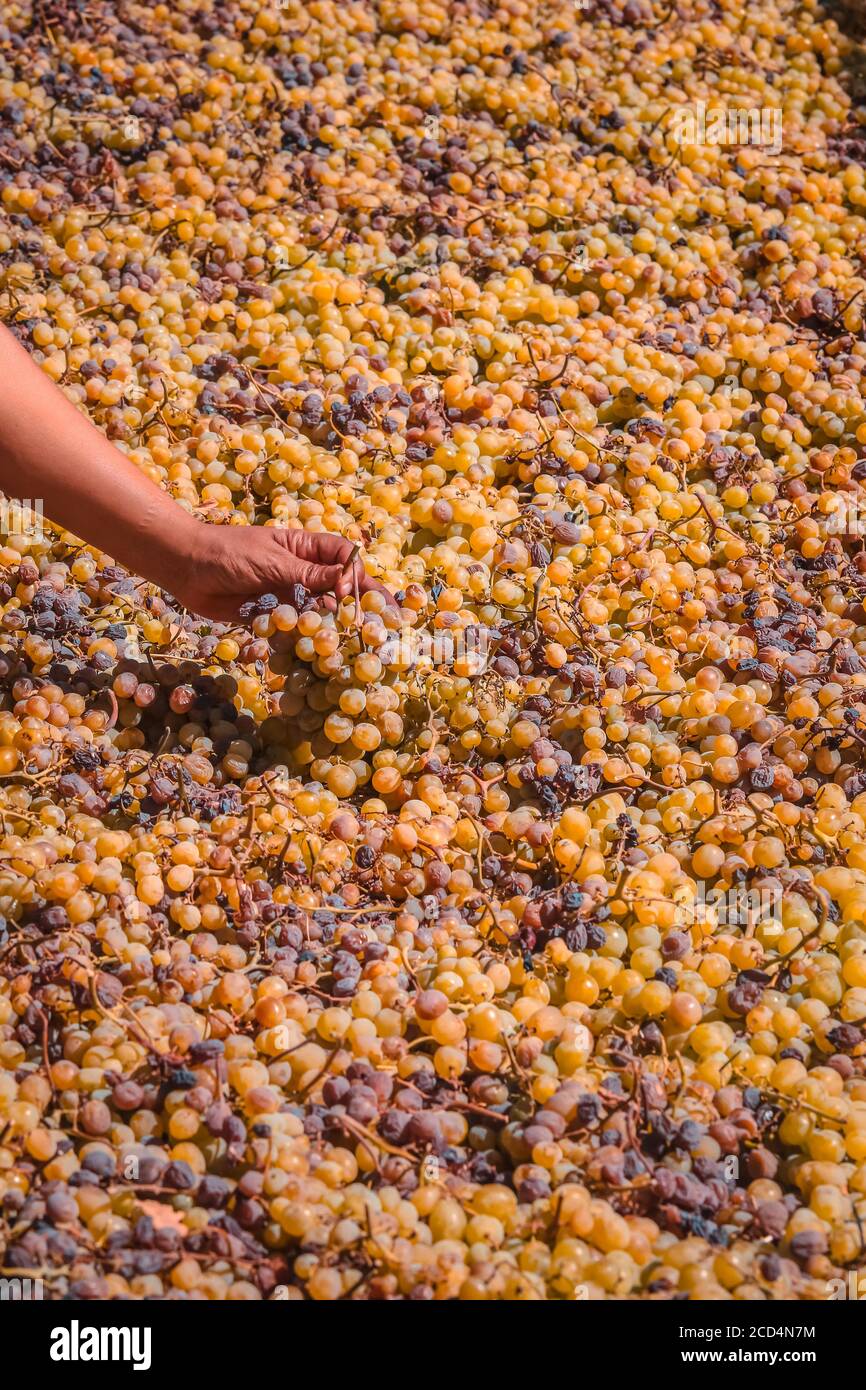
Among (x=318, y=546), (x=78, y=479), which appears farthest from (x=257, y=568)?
(x=78, y=479)

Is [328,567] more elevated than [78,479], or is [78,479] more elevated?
[78,479]

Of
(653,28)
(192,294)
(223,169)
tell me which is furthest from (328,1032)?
(653,28)

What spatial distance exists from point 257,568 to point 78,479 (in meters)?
0.34

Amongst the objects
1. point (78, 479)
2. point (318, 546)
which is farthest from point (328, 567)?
point (78, 479)

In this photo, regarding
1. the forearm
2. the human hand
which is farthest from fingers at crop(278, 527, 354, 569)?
the forearm

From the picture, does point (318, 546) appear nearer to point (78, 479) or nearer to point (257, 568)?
point (257, 568)

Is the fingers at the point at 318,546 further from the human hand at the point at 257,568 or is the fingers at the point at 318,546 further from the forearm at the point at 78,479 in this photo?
the forearm at the point at 78,479

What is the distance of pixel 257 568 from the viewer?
70.9 inches

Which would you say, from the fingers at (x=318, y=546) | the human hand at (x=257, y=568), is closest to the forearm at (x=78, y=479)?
the human hand at (x=257, y=568)

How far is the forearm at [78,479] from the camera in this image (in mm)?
1760

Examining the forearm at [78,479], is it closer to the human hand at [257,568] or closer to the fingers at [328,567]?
the human hand at [257,568]

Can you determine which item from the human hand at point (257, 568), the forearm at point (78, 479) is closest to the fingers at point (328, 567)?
the human hand at point (257, 568)

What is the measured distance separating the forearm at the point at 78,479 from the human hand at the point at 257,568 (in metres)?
0.03

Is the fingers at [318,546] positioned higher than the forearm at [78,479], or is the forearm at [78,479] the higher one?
the forearm at [78,479]
